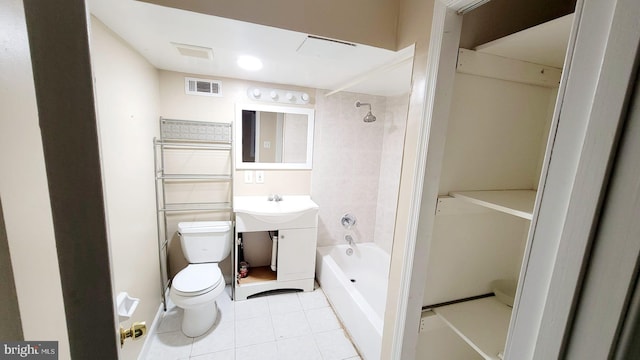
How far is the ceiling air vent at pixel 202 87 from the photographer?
2195mm

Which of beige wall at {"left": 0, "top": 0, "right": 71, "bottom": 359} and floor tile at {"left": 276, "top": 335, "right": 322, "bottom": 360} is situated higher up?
beige wall at {"left": 0, "top": 0, "right": 71, "bottom": 359}

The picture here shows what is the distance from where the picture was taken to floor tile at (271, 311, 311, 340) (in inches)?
77.9

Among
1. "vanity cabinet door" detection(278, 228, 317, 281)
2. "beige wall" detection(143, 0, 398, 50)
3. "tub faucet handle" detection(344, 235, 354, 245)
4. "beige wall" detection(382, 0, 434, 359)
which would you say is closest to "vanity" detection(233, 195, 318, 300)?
"vanity cabinet door" detection(278, 228, 317, 281)

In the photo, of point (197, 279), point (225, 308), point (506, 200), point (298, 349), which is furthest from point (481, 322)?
point (225, 308)

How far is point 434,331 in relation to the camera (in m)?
1.16

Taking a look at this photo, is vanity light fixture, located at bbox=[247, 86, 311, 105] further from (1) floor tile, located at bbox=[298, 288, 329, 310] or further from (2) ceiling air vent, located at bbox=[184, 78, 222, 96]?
(1) floor tile, located at bbox=[298, 288, 329, 310]

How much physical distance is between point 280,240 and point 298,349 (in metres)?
0.89

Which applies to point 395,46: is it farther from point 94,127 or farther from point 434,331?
point 434,331

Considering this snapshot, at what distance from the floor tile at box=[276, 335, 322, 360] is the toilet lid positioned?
2.34ft

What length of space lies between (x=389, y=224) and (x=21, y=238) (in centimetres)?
273

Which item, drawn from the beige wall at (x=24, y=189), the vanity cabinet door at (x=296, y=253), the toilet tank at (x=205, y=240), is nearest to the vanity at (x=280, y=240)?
the vanity cabinet door at (x=296, y=253)

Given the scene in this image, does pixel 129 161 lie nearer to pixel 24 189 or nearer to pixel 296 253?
pixel 24 189

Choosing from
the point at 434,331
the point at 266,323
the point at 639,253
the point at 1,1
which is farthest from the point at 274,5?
the point at 266,323

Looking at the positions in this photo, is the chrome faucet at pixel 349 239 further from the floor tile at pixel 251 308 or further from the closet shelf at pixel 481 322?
the closet shelf at pixel 481 322
